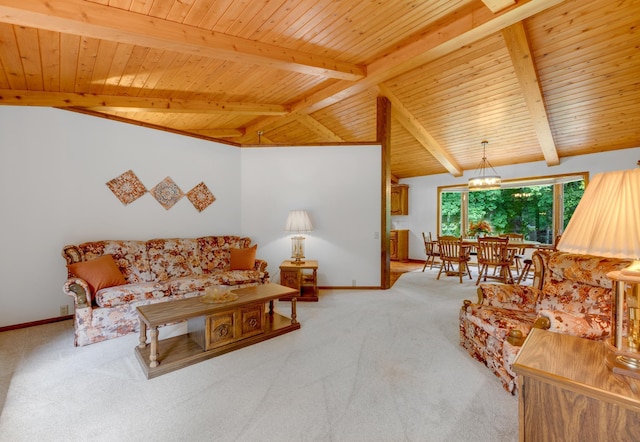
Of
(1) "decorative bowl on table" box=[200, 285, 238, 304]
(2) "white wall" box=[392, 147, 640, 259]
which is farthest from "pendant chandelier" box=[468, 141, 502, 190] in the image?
(1) "decorative bowl on table" box=[200, 285, 238, 304]

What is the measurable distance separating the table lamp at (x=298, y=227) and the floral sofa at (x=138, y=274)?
60cm

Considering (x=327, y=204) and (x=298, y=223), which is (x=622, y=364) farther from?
(x=327, y=204)

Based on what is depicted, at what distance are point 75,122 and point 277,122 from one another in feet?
11.4

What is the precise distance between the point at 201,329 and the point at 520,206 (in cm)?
757

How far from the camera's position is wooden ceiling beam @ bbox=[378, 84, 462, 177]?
5.24 meters

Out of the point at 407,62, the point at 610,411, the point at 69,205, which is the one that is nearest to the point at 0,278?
the point at 69,205

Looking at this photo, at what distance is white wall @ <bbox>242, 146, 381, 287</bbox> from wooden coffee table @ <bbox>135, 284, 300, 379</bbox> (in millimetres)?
2135

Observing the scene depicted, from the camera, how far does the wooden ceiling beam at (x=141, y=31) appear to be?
2.27 meters

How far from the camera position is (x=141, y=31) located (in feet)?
8.64

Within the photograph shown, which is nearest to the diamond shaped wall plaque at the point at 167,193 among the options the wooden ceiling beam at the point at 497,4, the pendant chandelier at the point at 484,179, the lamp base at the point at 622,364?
the wooden ceiling beam at the point at 497,4

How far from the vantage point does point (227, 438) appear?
168cm

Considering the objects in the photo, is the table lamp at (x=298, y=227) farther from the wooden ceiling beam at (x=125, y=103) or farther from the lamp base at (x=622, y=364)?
the lamp base at (x=622, y=364)

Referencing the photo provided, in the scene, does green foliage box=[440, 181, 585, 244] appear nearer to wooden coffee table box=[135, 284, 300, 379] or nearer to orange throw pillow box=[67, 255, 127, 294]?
wooden coffee table box=[135, 284, 300, 379]

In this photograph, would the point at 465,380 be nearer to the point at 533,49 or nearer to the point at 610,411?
the point at 610,411
